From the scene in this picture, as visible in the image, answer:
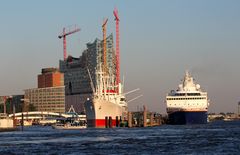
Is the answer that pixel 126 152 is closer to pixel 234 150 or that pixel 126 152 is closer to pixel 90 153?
pixel 90 153

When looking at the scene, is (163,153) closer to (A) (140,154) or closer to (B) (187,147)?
(A) (140,154)

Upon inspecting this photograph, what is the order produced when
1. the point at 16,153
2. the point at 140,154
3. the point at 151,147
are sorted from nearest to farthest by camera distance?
1. the point at 140,154
2. the point at 16,153
3. the point at 151,147

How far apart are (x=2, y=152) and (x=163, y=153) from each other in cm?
2350

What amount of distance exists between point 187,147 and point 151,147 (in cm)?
534

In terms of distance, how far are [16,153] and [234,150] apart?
96.5ft

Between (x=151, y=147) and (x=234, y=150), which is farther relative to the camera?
(x=151, y=147)

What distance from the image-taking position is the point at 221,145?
104 meters

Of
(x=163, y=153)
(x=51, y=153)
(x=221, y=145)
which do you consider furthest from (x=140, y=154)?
(x=221, y=145)

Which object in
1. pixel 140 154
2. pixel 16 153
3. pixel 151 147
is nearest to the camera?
pixel 140 154

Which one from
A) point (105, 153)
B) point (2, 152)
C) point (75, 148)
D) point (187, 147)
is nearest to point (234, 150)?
point (187, 147)

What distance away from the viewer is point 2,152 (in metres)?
97.1

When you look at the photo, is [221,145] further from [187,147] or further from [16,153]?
[16,153]

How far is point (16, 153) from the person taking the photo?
94625 mm

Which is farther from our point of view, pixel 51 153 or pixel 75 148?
pixel 75 148
